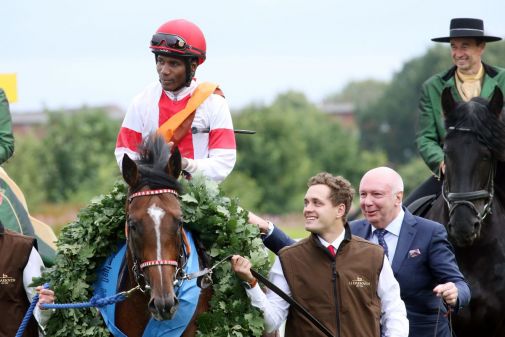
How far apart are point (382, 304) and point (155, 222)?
1.63 m

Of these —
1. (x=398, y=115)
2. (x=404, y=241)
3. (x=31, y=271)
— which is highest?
(x=404, y=241)

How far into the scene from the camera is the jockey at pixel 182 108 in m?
7.95

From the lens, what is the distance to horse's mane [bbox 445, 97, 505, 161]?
9078 mm

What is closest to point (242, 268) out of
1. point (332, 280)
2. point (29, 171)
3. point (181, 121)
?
point (332, 280)

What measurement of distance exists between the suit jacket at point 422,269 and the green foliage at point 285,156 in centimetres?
4678

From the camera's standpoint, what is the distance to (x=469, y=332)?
9.38m

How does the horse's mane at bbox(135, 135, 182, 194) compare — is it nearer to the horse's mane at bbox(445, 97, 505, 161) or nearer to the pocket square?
the pocket square

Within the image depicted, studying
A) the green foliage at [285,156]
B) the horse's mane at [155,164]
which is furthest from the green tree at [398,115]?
the horse's mane at [155,164]

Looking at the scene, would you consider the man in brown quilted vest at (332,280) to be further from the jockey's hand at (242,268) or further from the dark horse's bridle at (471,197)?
the dark horse's bridle at (471,197)

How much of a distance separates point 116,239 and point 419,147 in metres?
3.71

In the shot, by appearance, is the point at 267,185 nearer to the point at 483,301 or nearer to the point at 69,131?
the point at 69,131

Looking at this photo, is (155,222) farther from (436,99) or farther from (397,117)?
(397,117)

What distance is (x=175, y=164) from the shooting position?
712 cm

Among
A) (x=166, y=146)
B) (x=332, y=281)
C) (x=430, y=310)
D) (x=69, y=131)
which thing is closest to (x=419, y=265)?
(x=430, y=310)
